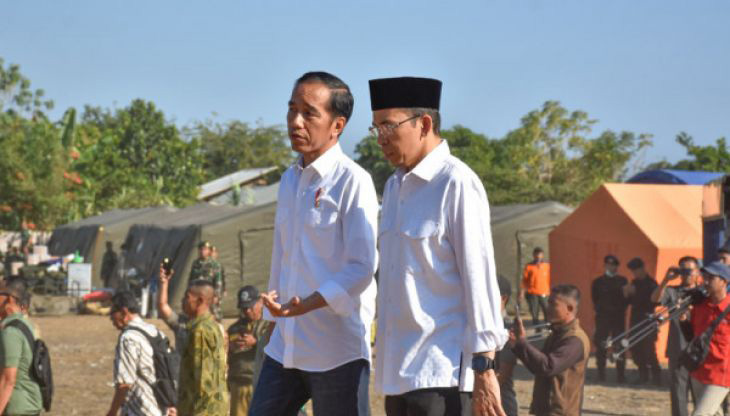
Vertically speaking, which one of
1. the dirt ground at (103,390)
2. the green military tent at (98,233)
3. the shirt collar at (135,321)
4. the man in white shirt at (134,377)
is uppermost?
the green military tent at (98,233)

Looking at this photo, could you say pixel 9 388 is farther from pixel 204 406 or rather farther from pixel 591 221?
pixel 591 221

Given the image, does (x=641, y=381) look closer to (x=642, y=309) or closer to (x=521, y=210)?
(x=642, y=309)

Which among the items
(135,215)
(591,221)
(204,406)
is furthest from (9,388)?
(135,215)

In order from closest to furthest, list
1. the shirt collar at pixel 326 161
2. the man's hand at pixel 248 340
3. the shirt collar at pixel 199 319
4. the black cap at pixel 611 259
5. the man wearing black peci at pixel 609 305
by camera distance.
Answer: the shirt collar at pixel 326 161 → the shirt collar at pixel 199 319 → the man's hand at pixel 248 340 → the man wearing black peci at pixel 609 305 → the black cap at pixel 611 259

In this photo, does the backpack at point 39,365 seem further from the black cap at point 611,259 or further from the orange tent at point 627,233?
the orange tent at point 627,233

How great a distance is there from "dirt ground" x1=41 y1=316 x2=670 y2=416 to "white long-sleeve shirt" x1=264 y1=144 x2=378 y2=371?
8049mm

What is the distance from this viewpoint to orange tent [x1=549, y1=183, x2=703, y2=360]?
52.2 ft

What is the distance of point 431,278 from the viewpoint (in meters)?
3.74

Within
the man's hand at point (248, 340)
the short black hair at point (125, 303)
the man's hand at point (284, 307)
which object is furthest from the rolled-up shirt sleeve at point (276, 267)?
the man's hand at point (248, 340)

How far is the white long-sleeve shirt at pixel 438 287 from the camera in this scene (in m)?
3.66

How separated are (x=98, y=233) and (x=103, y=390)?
22.0m

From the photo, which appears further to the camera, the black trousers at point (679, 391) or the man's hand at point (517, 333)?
the black trousers at point (679, 391)

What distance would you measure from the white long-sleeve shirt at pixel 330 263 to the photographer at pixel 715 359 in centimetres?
520

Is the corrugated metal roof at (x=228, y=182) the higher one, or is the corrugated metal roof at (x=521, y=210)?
the corrugated metal roof at (x=228, y=182)
